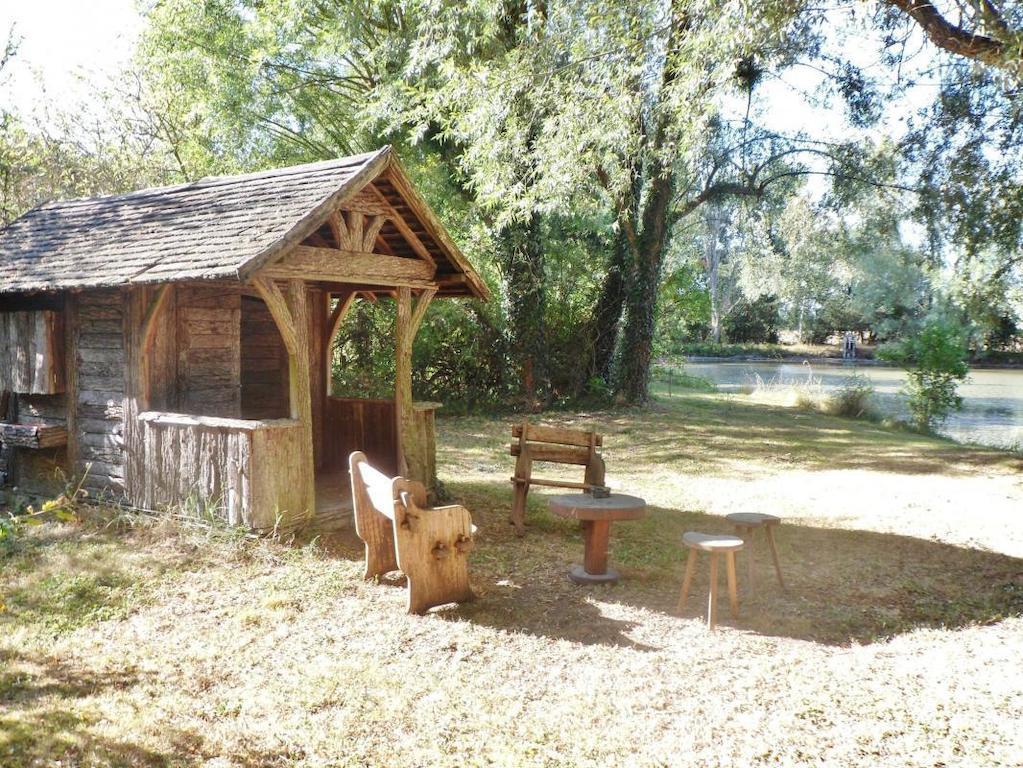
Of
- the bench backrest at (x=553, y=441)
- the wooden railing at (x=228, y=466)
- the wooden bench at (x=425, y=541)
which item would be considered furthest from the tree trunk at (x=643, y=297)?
the wooden bench at (x=425, y=541)

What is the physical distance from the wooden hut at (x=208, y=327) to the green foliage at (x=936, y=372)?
46.8ft

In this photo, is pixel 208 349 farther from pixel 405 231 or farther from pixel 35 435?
pixel 405 231

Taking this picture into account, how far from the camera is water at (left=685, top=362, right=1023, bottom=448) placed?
21.3m

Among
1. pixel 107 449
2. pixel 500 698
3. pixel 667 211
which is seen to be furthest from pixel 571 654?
pixel 667 211

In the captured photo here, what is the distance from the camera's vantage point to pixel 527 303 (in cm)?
1922

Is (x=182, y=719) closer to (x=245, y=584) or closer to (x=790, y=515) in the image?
(x=245, y=584)

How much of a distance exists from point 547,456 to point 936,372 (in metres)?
14.4

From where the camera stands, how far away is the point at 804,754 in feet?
13.6

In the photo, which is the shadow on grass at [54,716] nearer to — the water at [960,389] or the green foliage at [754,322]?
the water at [960,389]

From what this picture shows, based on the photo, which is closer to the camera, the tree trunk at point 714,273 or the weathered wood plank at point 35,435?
the weathered wood plank at point 35,435

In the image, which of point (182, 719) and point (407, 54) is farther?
point (407, 54)

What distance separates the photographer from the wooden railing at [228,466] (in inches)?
294

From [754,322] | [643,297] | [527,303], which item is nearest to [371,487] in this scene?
[527,303]

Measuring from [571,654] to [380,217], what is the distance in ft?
17.1
